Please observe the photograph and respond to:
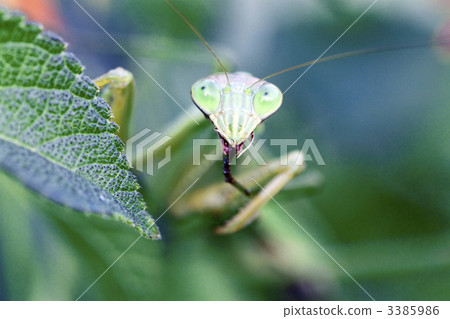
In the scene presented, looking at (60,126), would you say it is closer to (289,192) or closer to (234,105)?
(234,105)

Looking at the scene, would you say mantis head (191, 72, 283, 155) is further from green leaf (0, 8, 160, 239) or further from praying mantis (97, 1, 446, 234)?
green leaf (0, 8, 160, 239)

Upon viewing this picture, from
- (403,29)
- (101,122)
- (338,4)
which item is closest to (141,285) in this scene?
(101,122)

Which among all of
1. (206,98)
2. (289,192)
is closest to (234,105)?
(206,98)

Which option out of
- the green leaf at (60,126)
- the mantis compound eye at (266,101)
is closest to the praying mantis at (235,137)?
the mantis compound eye at (266,101)

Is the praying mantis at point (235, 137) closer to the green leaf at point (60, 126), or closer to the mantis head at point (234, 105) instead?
the mantis head at point (234, 105)

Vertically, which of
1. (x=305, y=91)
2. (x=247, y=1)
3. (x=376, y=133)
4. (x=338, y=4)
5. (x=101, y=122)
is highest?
(x=247, y=1)

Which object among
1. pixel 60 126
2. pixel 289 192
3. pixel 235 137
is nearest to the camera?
pixel 60 126
